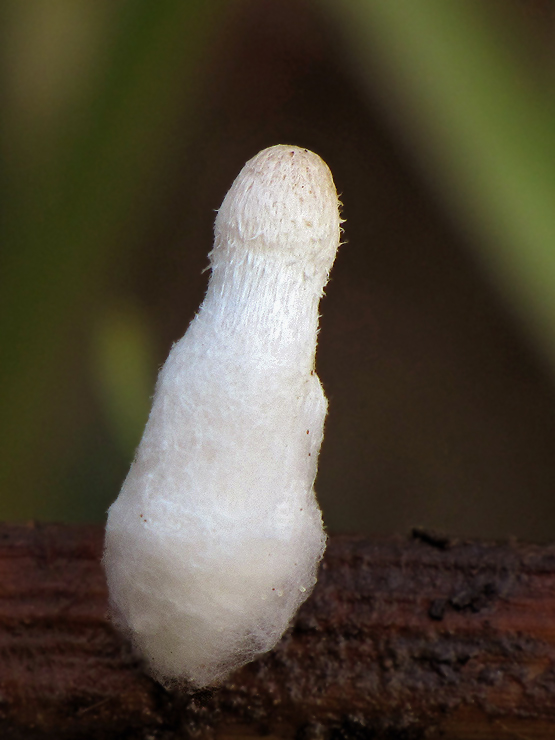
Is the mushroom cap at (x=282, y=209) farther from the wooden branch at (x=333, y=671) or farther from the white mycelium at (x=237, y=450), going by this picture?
the wooden branch at (x=333, y=671)

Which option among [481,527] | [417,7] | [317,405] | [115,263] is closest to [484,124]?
[417,7]

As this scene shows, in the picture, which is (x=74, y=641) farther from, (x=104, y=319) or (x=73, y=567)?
(x=104, y=319)

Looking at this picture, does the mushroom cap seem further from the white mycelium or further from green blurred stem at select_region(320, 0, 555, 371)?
green blurred stem at select_region(320, 0, 555, 371)

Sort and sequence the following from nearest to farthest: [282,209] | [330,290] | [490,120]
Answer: [282,209], [490,120], [330,290]

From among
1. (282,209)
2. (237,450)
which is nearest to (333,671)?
(237,450)

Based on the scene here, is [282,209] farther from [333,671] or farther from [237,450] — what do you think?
[333,671]

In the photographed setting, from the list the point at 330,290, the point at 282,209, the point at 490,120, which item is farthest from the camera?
the point at 330,290

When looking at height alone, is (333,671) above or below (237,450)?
below
